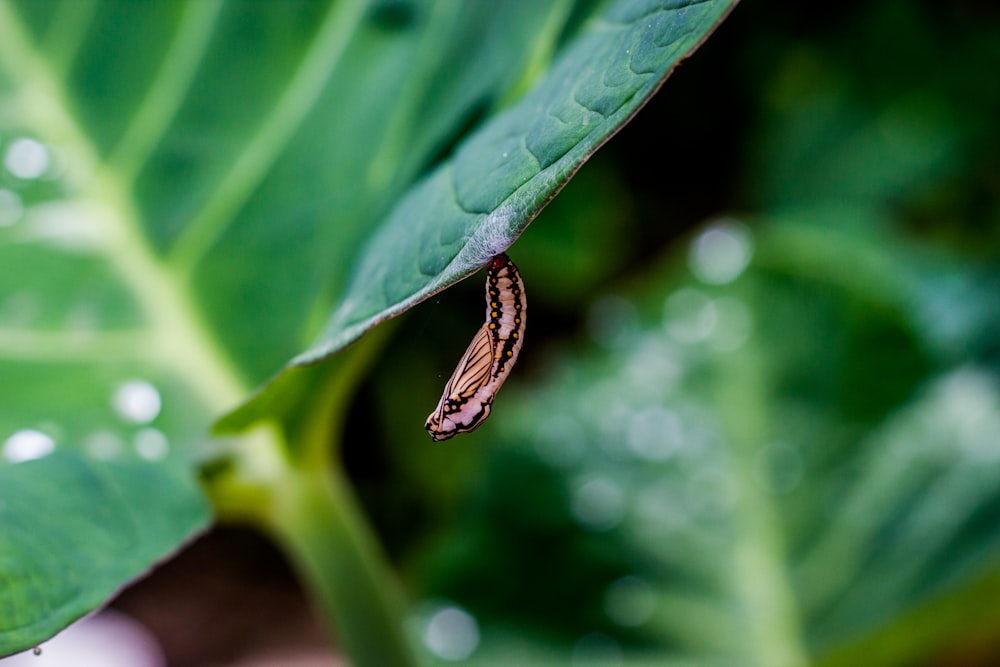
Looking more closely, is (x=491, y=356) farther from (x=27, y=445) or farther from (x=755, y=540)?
(x=755, y=540)

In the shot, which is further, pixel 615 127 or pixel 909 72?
pixel 909 72

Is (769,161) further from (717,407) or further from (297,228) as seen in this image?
(297,228)

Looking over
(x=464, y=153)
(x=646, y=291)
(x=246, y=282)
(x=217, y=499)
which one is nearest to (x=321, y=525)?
(x=217, y=499)

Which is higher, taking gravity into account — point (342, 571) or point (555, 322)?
point (555, 322)

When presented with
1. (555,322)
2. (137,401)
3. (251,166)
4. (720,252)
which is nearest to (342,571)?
(137,401)

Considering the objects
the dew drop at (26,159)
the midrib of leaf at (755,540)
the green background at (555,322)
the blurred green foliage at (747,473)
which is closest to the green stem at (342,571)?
the green background at (555,322)

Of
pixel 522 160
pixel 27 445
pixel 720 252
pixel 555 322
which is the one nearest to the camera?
pixel 522 160

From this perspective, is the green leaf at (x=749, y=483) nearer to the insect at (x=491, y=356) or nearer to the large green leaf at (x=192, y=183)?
the large green leaf at (x=192, y=183)

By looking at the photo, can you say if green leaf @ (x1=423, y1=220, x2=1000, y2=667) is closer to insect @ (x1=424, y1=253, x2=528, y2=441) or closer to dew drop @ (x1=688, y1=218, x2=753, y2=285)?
dew drop @ (x1=688, y1=218, x2=753, y2=285)
